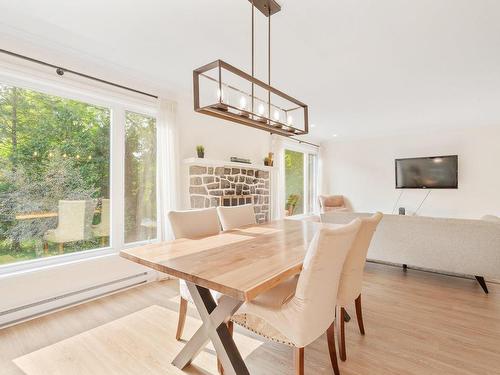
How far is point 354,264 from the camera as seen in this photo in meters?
1.83

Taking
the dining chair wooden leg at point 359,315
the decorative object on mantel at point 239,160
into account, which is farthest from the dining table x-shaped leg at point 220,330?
the decorative object on mantel at point 239,160

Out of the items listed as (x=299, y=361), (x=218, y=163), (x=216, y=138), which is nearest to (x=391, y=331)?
(x=299, y=361)

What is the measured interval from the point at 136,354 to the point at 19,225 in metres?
1.64

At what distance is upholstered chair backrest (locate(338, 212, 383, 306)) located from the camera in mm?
1787

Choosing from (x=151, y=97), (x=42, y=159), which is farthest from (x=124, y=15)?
(x=42, y=159)

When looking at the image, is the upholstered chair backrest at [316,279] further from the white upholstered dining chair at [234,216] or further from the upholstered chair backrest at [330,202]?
the upholstered chair backrest at [330,202]

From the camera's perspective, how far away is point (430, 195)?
19.7ft

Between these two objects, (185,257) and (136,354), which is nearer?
(185,257)

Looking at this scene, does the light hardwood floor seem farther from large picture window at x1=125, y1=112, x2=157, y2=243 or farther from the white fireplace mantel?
the white fireplace mantel

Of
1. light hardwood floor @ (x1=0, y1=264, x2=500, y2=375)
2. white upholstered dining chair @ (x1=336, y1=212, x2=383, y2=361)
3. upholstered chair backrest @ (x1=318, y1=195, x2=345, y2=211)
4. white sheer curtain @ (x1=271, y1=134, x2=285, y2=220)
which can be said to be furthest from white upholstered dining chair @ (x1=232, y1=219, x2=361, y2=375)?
upholstered chair backrest @ (x1=318, y1=195, x2=345, y2=211)

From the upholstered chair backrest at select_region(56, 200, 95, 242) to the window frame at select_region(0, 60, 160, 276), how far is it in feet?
0.60

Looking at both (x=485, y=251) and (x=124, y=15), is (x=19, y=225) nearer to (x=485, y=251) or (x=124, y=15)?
(x=124, y=15)

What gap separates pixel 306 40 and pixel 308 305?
2215mm

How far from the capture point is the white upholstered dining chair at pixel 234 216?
105 inches
